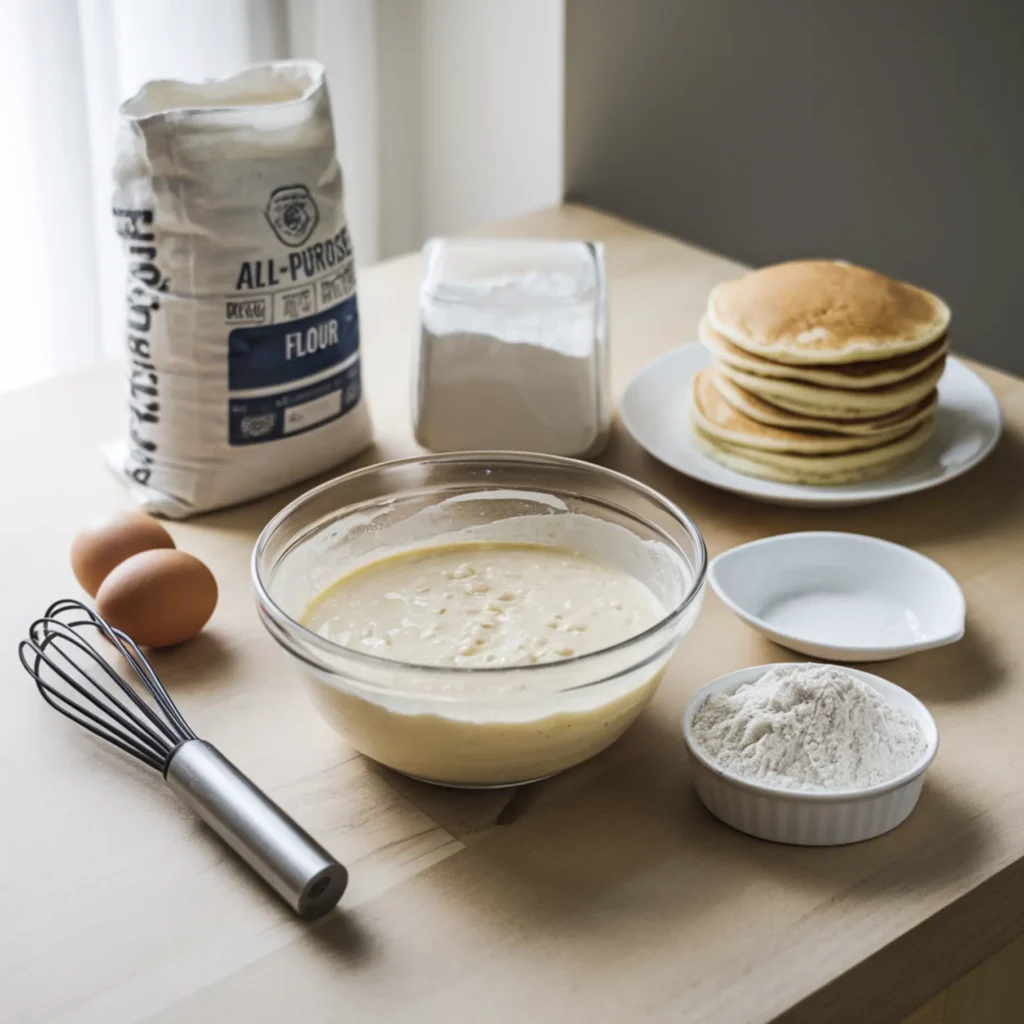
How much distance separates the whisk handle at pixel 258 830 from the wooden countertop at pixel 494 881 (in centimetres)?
2

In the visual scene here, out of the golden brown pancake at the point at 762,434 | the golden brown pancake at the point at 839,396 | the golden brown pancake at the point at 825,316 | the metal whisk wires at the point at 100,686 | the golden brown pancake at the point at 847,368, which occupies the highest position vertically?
the golden brown pancake at the point at 825,316

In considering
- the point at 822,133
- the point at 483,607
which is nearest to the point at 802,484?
the point at 483,607

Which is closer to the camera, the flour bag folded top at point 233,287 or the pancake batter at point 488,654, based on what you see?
the pancake batter at point 488,654

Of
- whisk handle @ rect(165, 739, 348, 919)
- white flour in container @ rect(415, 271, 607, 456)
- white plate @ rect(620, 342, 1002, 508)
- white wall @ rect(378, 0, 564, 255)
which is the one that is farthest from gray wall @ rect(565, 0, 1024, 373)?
whisk handle @ rect(165, 739, 348, 919)

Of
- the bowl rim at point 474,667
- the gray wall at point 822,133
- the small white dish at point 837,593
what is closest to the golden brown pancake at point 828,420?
the small white dish at point 837,593

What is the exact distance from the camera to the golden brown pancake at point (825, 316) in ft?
3.26

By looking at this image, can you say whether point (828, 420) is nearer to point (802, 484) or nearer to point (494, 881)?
point (802, 484)

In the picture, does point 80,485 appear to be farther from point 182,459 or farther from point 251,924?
point 251,924

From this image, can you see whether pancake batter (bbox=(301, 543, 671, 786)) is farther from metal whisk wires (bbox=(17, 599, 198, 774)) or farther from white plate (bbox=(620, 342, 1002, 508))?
white plate (bbox=(620, 342, 1002, 508))

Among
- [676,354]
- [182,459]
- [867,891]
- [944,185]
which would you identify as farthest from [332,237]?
[944,185]

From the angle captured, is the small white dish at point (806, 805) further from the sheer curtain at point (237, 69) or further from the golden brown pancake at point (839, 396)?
the sheer curtain at point (237, 69)

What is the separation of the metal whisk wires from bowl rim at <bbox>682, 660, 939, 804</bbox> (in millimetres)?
272

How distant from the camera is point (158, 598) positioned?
0.83 m

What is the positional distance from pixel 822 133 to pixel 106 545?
1.12m
